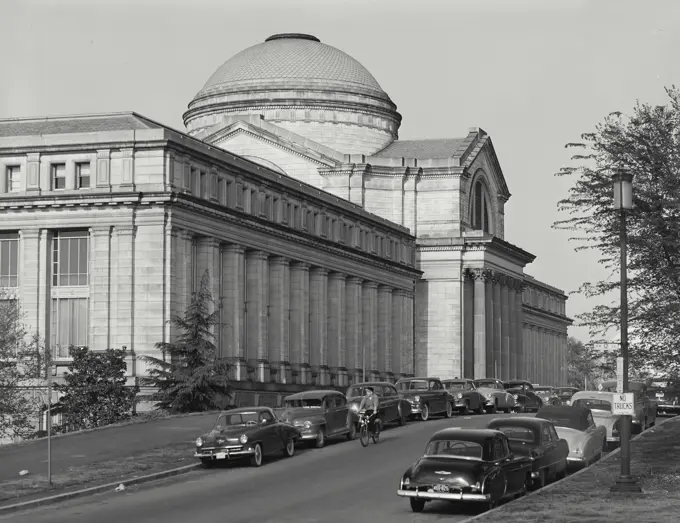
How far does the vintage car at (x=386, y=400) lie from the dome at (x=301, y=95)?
195ft

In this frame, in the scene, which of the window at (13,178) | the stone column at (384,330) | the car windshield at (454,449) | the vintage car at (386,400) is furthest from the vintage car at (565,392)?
the car windshield at (454,449)

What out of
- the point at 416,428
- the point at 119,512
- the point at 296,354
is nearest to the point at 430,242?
the point at 296,354

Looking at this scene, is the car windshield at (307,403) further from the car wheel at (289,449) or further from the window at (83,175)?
the window at (83,175)

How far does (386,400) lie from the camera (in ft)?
170

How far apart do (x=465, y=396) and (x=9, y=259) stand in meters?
22.6

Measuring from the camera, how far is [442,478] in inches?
1128

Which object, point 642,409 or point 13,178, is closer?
point 642,409

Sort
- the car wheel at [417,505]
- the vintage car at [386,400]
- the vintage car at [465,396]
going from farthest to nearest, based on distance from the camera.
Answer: the vintage car at [465,396]
the vintage car at [386,400]
the car wheel at [417,505]

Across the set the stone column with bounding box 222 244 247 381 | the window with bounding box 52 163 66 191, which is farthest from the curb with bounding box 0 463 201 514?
the stone column with bounding box 222 244 247 381

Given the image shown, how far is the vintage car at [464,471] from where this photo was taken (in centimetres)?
2847

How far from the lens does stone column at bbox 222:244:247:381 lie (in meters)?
70.1

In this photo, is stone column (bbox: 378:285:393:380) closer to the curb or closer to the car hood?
the curb

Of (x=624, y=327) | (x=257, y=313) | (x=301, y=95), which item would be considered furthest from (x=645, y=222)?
(x=301, y=95)

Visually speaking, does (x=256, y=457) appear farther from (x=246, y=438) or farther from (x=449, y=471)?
(x=449, y=471)
